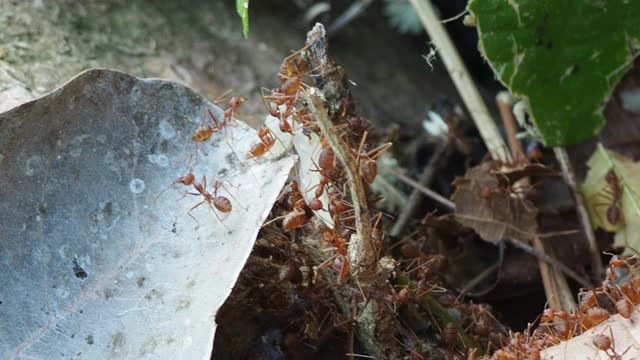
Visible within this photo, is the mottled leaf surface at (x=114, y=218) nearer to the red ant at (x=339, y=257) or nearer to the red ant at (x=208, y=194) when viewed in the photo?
the red ant at (x=208, y=194)

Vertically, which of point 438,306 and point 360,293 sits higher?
point 360,293

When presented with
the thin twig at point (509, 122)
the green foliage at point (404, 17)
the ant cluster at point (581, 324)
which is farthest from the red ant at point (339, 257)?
the green foliage at point (404, 17)

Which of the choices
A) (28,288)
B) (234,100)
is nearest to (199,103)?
(234,100)

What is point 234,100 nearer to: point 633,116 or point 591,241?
point 591,241

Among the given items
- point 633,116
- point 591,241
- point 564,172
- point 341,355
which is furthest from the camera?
point 633,116

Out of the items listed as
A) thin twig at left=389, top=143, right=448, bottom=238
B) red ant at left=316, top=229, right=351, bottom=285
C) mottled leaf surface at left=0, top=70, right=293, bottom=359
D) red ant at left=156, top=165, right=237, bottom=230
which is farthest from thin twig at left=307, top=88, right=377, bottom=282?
thin twig at left=389, top=143, right=448, bottom=238

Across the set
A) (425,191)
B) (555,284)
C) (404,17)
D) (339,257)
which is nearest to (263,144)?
(339,257)

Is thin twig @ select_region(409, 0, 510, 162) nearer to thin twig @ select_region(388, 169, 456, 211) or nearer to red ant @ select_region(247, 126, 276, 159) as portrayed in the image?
thin twig @ select_region(388, 169, 456, 211)
